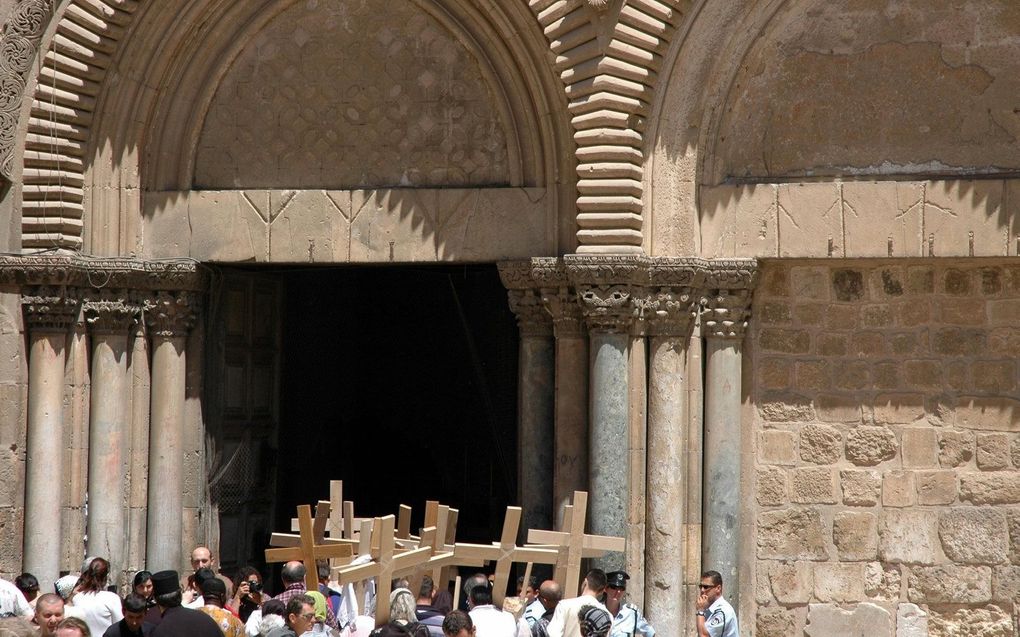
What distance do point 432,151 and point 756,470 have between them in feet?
10.1

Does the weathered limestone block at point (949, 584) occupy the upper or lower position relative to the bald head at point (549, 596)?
lower

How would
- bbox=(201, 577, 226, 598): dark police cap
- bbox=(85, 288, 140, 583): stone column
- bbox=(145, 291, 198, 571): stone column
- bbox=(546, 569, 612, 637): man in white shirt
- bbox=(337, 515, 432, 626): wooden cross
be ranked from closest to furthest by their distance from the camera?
bbox=(337, 515, 432, 626): wooden cross < bbox=(546, 569, 612, 637): man in white shirt < bbox=(201, 577, 226, 598): dark police cap < bbox=(85, 288, 140, 583): stone column < bbox=(145, 291, 198, 571): stone column

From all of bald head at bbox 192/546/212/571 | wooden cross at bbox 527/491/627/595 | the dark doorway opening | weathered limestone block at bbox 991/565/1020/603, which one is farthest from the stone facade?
Result: the dark doorway opening

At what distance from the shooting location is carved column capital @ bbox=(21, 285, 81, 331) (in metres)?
11.1

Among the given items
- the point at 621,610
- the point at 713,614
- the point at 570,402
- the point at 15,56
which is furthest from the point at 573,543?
the point at 15,56

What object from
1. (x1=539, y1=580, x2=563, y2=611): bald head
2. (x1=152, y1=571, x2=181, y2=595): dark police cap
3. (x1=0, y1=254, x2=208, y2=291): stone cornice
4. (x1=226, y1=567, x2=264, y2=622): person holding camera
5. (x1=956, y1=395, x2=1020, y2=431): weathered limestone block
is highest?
(x1=0, y1=254, x2=208, y2=291): stone cornice

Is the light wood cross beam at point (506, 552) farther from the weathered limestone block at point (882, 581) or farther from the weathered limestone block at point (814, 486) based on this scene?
the weathered limestone block at point (882, 581)

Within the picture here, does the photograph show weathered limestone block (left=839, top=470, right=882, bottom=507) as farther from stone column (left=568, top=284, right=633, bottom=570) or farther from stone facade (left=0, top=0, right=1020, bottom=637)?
stone column (left=568, top=284, right=633, bottom=570)

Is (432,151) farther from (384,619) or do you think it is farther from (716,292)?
(384,619)

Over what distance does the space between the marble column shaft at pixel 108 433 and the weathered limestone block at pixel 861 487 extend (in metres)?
4.87

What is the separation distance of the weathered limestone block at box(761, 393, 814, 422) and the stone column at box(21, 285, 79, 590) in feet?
15.4

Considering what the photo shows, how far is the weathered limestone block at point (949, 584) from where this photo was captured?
10.6 m

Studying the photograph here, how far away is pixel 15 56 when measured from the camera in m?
11.0

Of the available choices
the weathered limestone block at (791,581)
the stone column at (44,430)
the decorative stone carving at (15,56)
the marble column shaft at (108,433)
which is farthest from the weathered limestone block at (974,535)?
the decorative stone carving at (15,56)
